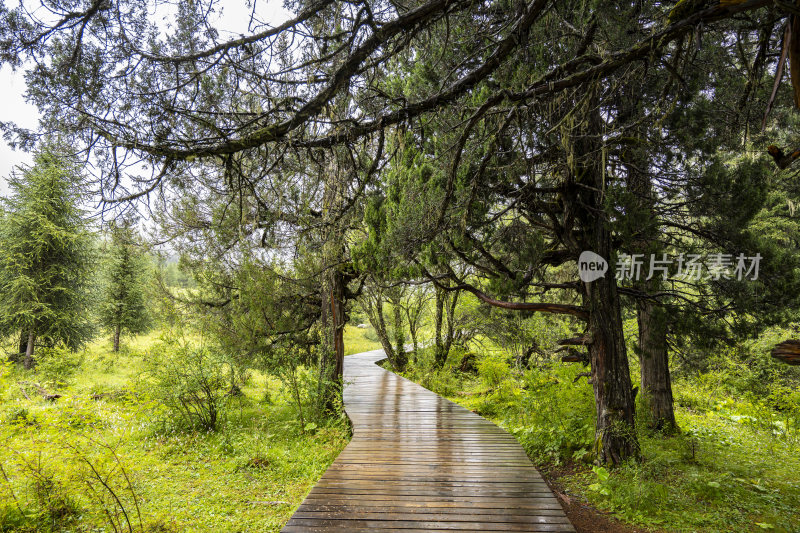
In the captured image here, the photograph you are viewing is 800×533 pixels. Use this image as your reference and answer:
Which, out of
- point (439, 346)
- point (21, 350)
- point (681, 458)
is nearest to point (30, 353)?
point (21, 350)

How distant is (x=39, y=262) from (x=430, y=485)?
17.5 meters

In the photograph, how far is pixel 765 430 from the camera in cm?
821

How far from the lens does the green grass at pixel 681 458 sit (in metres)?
4.53

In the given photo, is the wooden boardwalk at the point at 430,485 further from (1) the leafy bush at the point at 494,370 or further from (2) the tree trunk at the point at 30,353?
(2) the tree trunk at the point at 30,353

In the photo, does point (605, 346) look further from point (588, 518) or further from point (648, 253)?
point (588, 518)

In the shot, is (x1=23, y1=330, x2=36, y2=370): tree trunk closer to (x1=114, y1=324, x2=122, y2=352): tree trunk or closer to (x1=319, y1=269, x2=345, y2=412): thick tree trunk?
(x1=114, y1=324, x2=122, y2=352): tree trunk

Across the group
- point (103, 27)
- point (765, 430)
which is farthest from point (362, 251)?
point (765, 430)

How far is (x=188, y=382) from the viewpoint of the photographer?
8.09 metres

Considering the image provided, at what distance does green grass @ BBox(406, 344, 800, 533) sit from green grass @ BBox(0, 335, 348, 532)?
13.0 ft

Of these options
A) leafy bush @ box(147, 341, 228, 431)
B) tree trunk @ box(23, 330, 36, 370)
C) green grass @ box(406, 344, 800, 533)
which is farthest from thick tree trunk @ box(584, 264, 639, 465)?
tree trunk @ box(23, 330, 36, 370)

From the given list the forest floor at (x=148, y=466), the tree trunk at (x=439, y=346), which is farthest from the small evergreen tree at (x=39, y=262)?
the tree trunk at (x=439, y=346)

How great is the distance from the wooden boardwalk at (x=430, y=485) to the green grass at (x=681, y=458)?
3.85 feet

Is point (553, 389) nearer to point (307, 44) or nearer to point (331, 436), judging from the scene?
point (331, 436)

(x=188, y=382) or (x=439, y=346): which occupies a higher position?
(x=439, y=346)
